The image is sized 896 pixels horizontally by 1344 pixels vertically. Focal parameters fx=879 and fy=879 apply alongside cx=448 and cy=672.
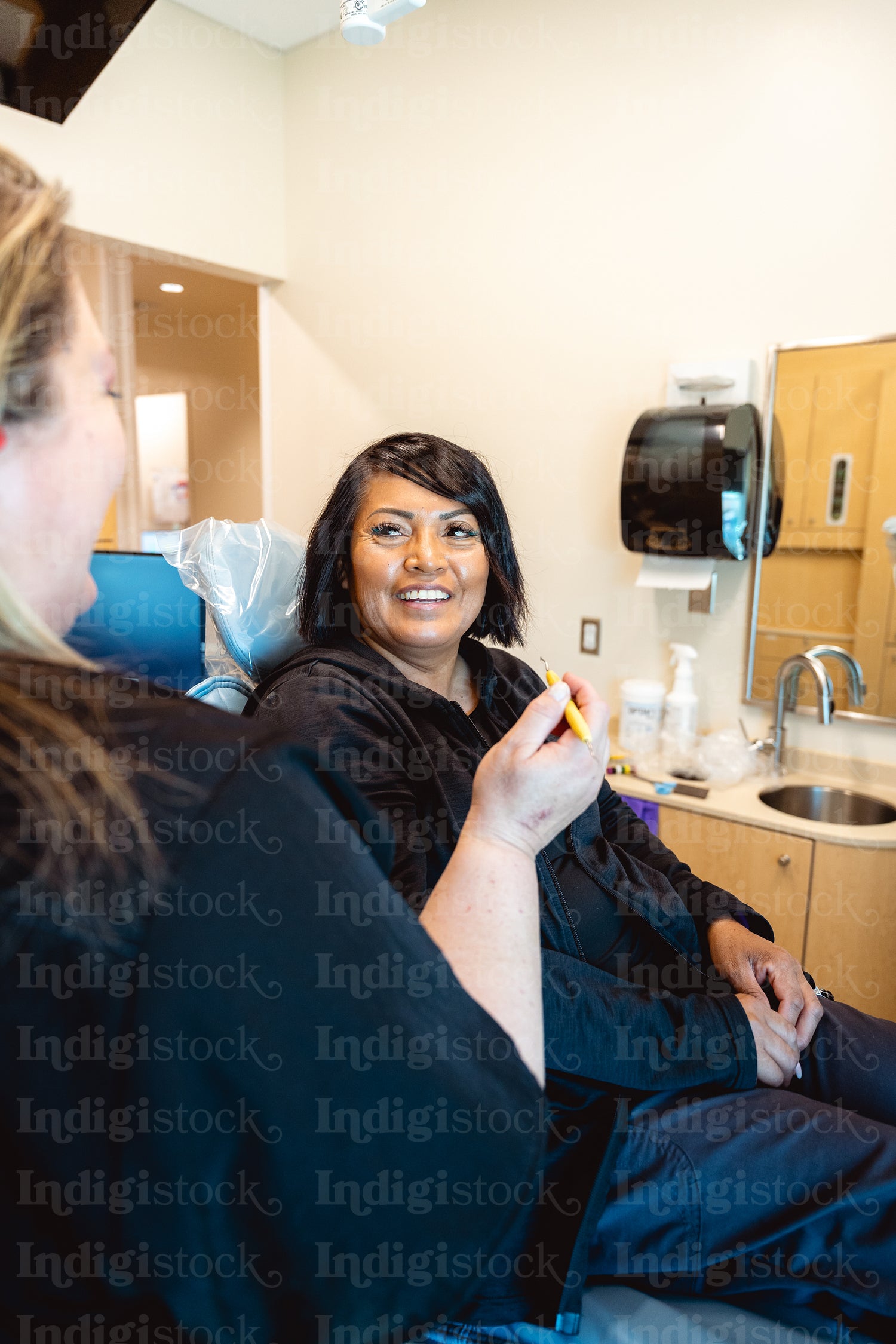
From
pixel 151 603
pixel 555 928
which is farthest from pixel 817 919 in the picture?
pixel 151 603

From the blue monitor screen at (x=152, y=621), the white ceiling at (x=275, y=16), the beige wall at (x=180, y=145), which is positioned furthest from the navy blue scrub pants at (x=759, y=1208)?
the white ceiling at (x=275, y=16)

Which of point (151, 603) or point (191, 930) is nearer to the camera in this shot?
point (191, 930)

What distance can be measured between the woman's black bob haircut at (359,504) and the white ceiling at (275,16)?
7.23ft

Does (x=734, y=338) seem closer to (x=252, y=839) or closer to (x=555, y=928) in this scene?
(x=555, y=928)

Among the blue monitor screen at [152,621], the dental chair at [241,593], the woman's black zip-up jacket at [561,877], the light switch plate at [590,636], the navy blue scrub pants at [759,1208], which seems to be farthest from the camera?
the light switch plate at [590,636]

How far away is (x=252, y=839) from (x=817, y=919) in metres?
1.68

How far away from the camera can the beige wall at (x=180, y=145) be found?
2.62 metres

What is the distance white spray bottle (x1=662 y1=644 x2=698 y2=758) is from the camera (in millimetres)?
2303

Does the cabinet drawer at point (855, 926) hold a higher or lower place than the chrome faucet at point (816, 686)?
lower

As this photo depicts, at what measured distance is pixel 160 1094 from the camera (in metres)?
0.56

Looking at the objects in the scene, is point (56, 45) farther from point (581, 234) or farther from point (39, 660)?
point (39, 660)

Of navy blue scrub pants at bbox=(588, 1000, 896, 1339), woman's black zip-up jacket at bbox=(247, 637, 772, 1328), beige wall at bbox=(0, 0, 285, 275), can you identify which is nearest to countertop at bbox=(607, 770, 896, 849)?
woman's black zip-up jacket at bbox=(247, 637, 772, 1328)

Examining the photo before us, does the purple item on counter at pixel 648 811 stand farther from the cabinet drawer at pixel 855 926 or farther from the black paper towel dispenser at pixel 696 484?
the black paper towel dispenser at pixel 696 484

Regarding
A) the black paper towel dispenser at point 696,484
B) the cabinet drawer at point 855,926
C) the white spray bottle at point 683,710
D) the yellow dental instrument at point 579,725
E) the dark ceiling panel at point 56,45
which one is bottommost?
the cabinet drawer at point 855,926
